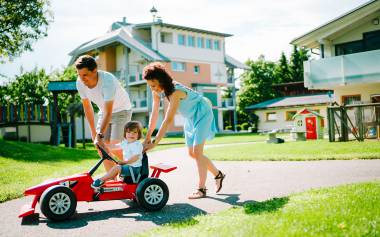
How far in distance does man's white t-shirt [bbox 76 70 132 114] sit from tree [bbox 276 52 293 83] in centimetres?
5580

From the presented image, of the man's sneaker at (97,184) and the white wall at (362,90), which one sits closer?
the man's sneaker at (97,184)

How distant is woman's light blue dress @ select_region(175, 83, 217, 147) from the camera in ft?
18.8

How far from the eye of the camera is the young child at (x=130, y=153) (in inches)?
203

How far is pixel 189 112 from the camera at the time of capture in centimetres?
579

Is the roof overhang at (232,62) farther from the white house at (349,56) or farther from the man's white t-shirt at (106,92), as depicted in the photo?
the man's white t-shirt at (106,92)

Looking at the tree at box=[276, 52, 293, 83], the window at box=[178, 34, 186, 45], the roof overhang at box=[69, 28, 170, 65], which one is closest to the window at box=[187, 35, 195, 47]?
the window at box=[178, 34, 186, 45]

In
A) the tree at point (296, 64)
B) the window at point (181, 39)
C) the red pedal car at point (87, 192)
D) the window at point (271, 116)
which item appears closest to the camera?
the red pedal car at point (87, 192)

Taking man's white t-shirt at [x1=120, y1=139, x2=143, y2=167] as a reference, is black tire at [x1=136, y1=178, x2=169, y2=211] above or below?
below

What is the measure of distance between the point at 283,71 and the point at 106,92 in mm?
57435

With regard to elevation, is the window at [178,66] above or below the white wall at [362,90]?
above

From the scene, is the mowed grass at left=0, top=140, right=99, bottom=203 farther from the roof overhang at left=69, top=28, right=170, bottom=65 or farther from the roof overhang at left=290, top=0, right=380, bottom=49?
the roof overhang at left=69, top=28, right=170, bottom=65

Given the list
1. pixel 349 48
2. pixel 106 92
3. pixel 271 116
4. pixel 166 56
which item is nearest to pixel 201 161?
pixel 106 92

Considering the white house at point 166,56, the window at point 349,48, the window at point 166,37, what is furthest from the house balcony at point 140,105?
the window at point 349,48

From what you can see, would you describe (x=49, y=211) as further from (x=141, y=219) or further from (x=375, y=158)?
(x=375, y=158)
